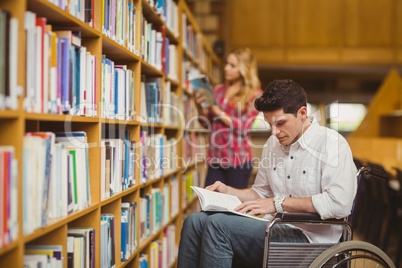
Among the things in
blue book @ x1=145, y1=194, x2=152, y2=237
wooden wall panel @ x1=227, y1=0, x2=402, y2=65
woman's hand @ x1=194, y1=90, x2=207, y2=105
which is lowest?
blue book @ x1=145, y1=194, x2=152, y2=237

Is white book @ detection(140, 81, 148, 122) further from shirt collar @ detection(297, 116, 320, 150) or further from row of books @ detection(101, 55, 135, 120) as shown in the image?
shirt collar @ detection(297, 116, 320, 150)

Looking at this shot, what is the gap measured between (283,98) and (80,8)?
0.83 meters

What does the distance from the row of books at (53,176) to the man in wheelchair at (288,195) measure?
47 centimetres

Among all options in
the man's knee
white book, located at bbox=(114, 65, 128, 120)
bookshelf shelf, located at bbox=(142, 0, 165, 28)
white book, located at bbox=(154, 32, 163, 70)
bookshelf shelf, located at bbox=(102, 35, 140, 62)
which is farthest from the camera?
white book, located at bbox=(154, 32, 163, 70)

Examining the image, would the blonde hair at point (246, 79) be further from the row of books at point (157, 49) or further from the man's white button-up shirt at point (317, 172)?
the man's white button-up shirt at point (317, 172)

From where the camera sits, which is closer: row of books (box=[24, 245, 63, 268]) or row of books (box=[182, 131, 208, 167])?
row of books (box=[24, 245, 63, 268])

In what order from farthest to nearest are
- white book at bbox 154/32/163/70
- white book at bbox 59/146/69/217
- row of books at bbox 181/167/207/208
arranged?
row of books at bbox 181/167/207/208 → white book at bbox 154/32/163/70 → white book at bbox 59/146/69/217

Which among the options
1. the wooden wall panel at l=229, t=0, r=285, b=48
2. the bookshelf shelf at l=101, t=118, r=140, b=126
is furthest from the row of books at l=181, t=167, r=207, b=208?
the wooden wall panel at l=229, t=0, r=285, b=48

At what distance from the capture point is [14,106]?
113cm

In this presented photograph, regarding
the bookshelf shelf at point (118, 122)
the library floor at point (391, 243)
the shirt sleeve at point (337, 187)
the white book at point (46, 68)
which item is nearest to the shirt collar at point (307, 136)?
the shirt sleeve at point (337, 187)

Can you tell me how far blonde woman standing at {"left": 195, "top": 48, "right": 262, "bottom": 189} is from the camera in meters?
2.87

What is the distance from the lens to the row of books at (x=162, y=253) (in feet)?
8.22

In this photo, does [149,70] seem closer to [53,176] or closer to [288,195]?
[288,195]

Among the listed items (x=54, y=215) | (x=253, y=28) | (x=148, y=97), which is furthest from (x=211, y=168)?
(x=253, y=28)
